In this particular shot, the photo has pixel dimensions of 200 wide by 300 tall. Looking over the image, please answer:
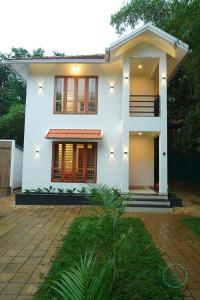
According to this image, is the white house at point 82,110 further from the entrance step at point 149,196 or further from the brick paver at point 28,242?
the brick paver at point 28,242

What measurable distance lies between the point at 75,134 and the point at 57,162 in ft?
5.84

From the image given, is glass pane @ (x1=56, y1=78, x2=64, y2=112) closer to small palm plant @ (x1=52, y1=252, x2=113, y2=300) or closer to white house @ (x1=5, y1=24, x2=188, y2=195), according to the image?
white house @ (x1=5, y1=24, x2=188, y2=195)

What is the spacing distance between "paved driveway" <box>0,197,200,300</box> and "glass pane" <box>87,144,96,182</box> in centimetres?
243

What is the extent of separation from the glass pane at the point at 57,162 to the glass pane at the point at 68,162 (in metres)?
0.26

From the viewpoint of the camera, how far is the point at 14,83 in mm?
31422

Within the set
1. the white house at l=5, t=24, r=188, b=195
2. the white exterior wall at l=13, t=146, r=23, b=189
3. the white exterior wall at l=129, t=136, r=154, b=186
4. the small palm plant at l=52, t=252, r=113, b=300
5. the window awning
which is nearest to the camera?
the small palm plant at l=52, t=252, r=113, b=300

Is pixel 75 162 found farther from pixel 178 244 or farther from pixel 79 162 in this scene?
pixel 178 244

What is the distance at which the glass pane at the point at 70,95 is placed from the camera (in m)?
15.1

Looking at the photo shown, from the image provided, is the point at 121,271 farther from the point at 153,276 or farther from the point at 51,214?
the point at 51,214

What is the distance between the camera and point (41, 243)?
7160 millimetres

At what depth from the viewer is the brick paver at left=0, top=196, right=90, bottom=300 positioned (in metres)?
4.74

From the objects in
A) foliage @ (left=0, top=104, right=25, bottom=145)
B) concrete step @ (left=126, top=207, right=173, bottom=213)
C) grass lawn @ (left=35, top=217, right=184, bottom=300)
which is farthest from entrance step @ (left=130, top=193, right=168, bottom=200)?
foliage @ (left=0, top=104, right=25, bottom=145)

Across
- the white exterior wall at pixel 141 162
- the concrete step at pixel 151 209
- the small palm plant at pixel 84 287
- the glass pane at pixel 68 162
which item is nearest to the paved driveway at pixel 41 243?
the concrete step at pixel 151 209

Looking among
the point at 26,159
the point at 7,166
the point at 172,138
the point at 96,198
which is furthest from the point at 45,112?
the point at 96,198
